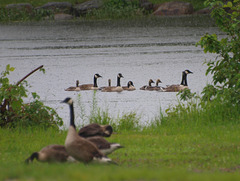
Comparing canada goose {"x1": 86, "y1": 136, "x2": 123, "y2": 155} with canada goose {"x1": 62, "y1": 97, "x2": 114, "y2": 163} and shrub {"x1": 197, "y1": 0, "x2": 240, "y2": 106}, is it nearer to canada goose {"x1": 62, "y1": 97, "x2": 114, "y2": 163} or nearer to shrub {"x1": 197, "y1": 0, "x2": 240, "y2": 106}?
canada goose {"x1": 62, "y1": 97, "x2": 114, "y2": 163}

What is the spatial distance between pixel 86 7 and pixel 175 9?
13447 mm

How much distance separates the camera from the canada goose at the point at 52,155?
34.3 feet

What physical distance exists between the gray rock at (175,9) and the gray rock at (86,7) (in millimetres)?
8885

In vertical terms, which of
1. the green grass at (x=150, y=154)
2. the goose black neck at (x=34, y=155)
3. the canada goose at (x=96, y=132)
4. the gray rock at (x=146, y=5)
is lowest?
the green grass at (x=150, y=154)

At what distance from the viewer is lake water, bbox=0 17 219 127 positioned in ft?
80.9

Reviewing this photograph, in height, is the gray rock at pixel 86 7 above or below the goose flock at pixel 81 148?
above

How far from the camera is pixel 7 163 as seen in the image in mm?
10812

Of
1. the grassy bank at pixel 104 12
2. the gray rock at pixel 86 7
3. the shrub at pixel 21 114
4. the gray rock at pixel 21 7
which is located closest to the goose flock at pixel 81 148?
the shrub at pixel 21 114

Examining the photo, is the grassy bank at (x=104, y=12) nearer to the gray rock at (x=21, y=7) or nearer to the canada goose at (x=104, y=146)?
the gray rock at (x=21, y=7)

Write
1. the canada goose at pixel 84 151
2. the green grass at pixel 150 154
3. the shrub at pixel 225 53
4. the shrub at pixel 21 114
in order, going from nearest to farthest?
the green grass at pixel 150 154
the canada goose at pixel 84 151
the shrub at pixel 21 114
the shrub at pixel 225 53

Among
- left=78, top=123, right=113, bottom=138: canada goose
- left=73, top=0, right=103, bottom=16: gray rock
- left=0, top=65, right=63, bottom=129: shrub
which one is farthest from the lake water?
left=73, top=0, right=103, bottom=16: gray rock

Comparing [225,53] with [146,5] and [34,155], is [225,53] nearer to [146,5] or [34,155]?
[34,155]

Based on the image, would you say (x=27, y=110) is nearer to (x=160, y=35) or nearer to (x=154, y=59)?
(x=154, y=59)

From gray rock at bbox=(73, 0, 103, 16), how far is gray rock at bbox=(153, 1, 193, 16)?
8885 millimetres
